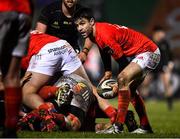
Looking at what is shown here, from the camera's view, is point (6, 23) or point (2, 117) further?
point (2, 117)

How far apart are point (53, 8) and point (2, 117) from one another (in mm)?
2612

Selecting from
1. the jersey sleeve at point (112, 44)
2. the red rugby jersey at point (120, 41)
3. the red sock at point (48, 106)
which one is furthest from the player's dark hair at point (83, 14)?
the red sock at point (48, 106)

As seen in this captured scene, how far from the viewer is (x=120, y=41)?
367 inches

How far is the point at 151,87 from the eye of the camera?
Result: 964 inches

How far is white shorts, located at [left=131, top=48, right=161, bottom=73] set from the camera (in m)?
9.30

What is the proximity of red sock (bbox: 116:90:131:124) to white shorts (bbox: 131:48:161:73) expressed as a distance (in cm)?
43

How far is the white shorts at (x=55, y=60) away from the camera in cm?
951

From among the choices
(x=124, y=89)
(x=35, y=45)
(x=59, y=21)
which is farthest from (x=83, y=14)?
(x=59, y=21)

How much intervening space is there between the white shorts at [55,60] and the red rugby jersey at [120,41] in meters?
0.70

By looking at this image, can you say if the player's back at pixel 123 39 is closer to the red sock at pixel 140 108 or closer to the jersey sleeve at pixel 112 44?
the jersey sleeve at pixel 112 44

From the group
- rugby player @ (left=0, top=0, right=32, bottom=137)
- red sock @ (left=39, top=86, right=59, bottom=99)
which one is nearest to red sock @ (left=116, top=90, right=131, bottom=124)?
red sock @ (left=39, top=86, right=59, bottom=99)

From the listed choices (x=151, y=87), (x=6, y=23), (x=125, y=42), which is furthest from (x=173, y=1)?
(x=6, y=23)

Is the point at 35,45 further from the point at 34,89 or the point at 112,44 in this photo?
the point at 112,44

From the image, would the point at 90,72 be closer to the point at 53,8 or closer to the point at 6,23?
the point at 53,8
